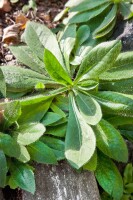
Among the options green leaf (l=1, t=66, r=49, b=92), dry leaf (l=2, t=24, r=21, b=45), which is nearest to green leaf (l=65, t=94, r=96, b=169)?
green leaf (l=1, t=66, r=49, b=92)

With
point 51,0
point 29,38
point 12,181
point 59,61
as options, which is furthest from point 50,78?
point 51,0

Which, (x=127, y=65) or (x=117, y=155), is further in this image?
(x=127, y=65)

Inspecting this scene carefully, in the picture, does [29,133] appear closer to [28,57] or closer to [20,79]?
[20,79]

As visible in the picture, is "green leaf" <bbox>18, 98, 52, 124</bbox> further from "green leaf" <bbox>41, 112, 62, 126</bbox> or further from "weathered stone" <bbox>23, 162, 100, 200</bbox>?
"weathered stone" <bbox>23, 162, 100, 200</bbox>

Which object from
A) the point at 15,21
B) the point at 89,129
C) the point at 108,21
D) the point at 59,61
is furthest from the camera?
the point at 15,21

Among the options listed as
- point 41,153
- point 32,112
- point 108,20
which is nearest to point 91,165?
point 41,153

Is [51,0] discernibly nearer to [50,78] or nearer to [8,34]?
[8,34]
